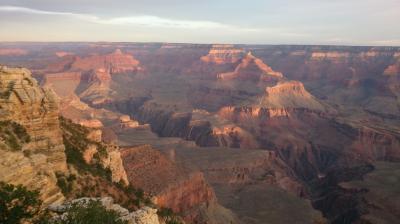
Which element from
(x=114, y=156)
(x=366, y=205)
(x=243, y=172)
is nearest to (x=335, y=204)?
(x=366, y=205)

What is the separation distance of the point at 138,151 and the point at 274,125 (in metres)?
91.4

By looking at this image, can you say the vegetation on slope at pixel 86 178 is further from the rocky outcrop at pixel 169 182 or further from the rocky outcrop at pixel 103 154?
the rocky outcrop at pixel 169 182

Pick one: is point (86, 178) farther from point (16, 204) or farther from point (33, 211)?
point (16, 204)

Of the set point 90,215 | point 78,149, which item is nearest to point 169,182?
point 78,149

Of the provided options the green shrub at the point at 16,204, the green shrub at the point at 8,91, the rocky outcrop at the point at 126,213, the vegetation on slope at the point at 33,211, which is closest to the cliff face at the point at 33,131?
the green shrub at the point at 8,91

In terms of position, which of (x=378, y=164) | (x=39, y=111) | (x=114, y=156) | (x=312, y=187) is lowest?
(x=312, y=187)

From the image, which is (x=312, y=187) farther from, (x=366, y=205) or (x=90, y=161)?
(x=90, y=161)

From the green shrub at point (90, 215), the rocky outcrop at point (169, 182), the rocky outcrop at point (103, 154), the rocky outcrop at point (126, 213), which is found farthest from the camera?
the rocky outcrop at point (169, 182)

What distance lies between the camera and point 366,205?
3177 inches

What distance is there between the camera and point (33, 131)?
30.8 m

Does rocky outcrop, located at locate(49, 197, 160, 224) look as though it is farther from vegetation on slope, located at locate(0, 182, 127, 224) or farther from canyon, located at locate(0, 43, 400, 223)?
canyon, located at locate(0, 43, 400, 223)

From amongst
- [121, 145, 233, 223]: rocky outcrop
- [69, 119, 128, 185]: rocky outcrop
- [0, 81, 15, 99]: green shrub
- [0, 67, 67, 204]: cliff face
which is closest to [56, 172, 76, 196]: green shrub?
[0, 67, 67, 204]: cliff face

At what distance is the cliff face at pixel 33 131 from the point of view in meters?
27.0

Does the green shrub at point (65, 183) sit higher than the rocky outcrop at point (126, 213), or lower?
lower
